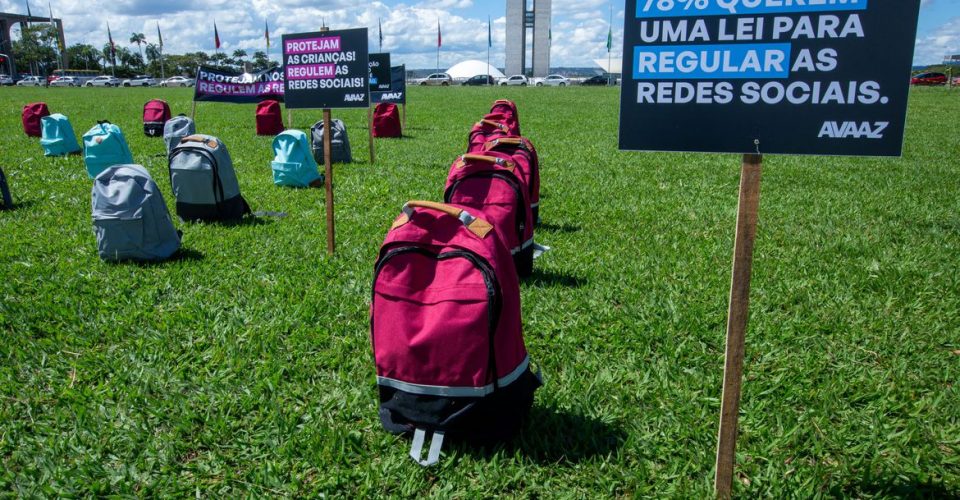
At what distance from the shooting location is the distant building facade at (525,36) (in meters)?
105

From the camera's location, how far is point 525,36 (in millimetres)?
106375

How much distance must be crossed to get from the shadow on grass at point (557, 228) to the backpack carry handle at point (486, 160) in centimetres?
179

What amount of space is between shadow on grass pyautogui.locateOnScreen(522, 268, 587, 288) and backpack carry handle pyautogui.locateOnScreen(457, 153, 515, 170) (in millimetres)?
835

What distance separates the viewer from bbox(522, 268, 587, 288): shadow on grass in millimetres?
4715

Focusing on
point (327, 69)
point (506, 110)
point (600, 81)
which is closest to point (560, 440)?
point (327, 69)

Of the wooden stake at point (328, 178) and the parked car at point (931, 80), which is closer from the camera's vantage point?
the wooden stake at point (328, 178)

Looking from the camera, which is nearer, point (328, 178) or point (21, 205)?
point (328, 178)

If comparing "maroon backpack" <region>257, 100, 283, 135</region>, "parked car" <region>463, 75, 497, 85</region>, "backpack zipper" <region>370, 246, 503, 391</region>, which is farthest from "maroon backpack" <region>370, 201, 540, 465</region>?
"parked car" <region>463, 75, 497, 85</region>

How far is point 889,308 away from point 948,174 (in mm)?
6685

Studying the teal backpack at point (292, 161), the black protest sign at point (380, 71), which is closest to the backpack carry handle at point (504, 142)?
the teal backpack at point (292, 161)

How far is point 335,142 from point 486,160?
669 centimetres

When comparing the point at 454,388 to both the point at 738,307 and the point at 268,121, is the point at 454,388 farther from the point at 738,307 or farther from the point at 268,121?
the point at 268,121

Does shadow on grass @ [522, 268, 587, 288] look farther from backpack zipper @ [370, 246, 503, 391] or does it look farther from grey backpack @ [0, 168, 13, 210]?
grey backpack @ [0, 168, 13, 210]

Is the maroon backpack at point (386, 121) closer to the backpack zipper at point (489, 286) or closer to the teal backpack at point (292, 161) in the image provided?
the teal backpack at point (292, 161)
